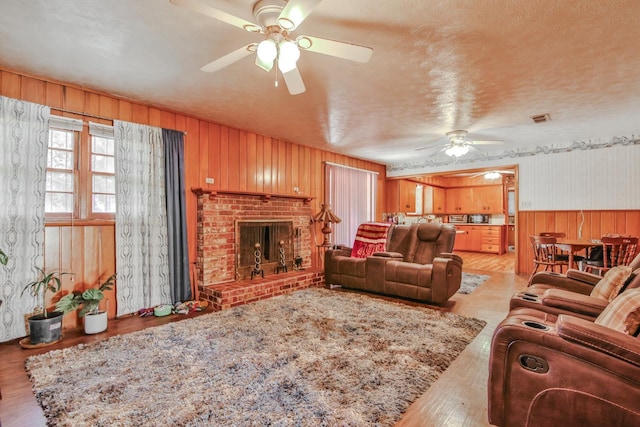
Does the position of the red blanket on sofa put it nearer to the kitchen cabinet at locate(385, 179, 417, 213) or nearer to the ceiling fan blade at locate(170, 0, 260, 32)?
the kitchen cabinet at locate(385, 179, 417, 213)

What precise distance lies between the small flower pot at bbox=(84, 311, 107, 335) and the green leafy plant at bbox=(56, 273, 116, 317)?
0.21 ft

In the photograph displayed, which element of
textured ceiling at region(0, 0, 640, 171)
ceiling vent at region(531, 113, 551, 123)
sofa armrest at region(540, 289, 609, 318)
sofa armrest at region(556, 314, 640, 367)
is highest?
textured ceiling at region(0, 0, 640, 171)

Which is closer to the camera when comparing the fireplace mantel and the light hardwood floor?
the light hardwood floor

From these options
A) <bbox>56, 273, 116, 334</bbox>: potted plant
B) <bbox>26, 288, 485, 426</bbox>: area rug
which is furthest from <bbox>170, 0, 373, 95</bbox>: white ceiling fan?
<bbox>56, 273, 116, 334</bbox>: potted plant

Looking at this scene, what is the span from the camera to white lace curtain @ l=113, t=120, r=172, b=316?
338 centimetres

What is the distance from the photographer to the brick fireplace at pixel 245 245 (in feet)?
13.2

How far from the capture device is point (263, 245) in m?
4.83

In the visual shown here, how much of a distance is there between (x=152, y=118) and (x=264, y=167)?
174cm

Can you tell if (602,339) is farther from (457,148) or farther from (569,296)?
(457,148)

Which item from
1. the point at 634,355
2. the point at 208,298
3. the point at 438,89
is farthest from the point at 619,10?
the point at 208,298

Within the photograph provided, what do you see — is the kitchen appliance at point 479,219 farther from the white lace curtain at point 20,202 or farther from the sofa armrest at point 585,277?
the white lace curtain at point 20,202

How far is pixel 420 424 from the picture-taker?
164cm

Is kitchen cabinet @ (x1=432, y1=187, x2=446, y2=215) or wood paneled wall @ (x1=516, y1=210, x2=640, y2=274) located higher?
kitchen cabinet @ (x1=432, y1=187, x2=446, y2=215)

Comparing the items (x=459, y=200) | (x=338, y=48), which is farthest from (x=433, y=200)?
(x=338, y=48)
